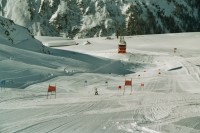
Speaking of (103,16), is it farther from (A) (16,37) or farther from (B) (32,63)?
(B) (32,63)

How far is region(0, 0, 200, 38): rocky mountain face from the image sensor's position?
136 m

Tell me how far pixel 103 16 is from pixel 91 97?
384 feet

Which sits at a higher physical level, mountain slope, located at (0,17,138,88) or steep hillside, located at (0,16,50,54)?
steep hillside, located at (0,16,50,54)

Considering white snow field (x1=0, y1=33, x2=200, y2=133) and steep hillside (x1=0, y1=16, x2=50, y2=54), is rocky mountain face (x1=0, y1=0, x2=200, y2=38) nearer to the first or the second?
steep hillside (x1=0, y1=16, x2=50, y2=54)

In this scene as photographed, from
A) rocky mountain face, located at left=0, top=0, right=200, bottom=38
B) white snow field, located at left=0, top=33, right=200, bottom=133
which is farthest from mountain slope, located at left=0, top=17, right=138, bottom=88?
rocky mountain face, located at left=0, top=0, right=200, bottom=38

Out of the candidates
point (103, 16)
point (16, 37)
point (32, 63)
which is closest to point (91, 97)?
point (32, 63)

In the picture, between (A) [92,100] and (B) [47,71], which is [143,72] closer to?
(B) [47,71]

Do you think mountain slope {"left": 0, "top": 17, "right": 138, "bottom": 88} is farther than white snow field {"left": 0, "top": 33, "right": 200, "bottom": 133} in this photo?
Yes

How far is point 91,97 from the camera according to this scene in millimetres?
23484

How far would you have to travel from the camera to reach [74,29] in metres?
140

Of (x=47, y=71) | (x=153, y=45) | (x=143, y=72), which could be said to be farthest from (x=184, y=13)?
(x=47, y=71)

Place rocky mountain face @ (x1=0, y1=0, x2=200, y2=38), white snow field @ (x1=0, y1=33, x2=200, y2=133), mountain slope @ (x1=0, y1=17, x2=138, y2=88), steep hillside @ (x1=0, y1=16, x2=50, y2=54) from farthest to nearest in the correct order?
1. rocky mountain face @ (x1=0, y1=0, x2=200, y2=38)
2. steep hillside @ (x1=0, y1=16, x2=50, y2=54)
3. mountain slope @ (x1=0, y1=17, x2=138, y2=88)
4. white snow field @ (x1=0, y1=33, x2=200, y2=133)

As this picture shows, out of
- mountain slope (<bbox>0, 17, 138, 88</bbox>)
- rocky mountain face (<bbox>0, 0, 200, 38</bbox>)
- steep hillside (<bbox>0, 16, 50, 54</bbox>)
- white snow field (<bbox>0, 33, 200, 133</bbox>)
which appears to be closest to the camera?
white snow field (<bbox>0, 33, 200, 133</bbox>)

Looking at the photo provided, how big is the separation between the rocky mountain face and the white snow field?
88.8m
